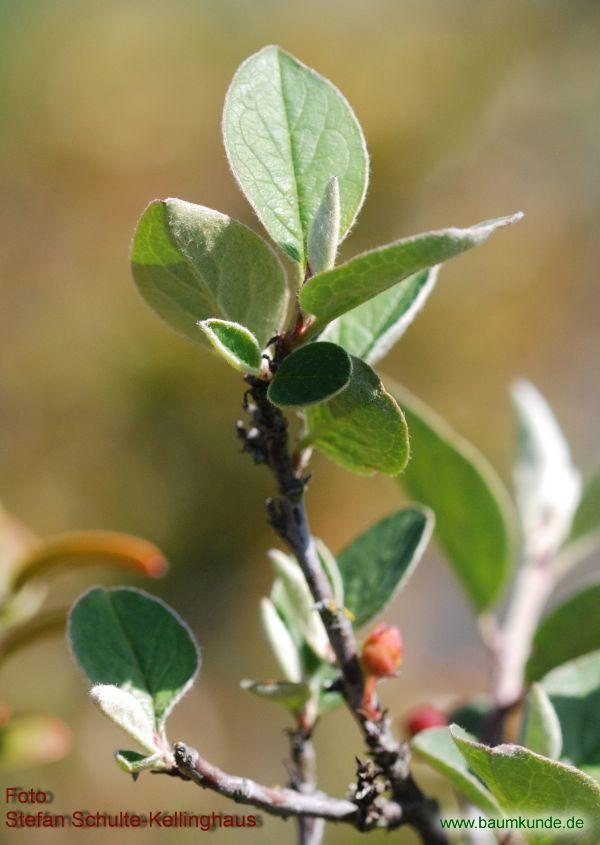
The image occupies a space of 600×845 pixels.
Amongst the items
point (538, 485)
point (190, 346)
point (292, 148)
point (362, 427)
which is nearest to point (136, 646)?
point (362, 427)

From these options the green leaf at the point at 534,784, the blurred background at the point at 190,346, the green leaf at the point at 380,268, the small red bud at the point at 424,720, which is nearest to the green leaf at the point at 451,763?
the green leaf at the point at 534,784

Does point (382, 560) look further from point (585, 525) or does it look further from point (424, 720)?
point (585, 525)

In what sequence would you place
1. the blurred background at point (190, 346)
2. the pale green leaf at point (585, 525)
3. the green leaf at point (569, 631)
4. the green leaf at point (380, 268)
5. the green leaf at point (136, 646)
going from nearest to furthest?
the green leaf at point (380, 268) → the green leaf at point (136, 646) → the green leaf at point (569, 631) → the pale green leaf at point (585, 525) → the blurred background at point (190, 346)

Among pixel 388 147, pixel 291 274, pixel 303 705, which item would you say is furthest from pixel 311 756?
pixel 388 147

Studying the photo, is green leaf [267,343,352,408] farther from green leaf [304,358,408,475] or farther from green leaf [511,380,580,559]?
green leaf [511,380,580,559]

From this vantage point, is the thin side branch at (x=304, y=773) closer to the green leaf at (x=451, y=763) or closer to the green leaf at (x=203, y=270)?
the green leaf at (x=451, y=763)

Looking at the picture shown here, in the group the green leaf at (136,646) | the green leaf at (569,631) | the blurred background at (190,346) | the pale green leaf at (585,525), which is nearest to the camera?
the green leaf at (136,646)
